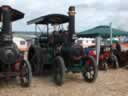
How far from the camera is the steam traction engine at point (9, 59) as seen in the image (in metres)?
8.93

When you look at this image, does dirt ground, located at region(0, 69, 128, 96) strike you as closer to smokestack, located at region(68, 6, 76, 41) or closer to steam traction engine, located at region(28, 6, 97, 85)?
steam traction engine, located at region(28, 6, 97, 85)

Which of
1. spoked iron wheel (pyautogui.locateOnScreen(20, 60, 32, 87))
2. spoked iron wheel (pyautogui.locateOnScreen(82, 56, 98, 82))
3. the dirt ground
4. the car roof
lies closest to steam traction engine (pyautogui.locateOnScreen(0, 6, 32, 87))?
spoked iron wheel (pyautogui.locateOnScreen(20, 60, 32, 87))

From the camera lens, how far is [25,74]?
910 cm

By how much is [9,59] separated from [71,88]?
1.84 m

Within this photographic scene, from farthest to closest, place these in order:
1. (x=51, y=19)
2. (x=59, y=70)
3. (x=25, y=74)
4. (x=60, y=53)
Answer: (x=51, y=19) → (x=60, y=53) → (x=59, y=70) → (x=25, y=74)

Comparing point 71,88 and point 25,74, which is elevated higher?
point 25,74

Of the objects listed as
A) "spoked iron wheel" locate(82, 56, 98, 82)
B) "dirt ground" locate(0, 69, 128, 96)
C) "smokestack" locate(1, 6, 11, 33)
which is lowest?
"dirt ground" locate(0, 69, 128, 96)

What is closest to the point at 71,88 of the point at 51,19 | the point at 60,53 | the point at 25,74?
the point at 25,74

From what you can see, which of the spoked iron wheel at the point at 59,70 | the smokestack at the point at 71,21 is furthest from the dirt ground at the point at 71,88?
the smokestack at the point at 71,21

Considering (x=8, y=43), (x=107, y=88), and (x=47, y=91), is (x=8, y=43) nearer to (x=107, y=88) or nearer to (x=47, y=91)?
(x=47, y=91)

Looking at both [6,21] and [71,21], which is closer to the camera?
[6,21]

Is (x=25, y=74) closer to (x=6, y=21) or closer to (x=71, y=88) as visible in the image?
(x=71, y=88)

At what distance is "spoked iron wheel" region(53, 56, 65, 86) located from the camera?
933 centimetres

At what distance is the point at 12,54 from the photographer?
8.99 m
